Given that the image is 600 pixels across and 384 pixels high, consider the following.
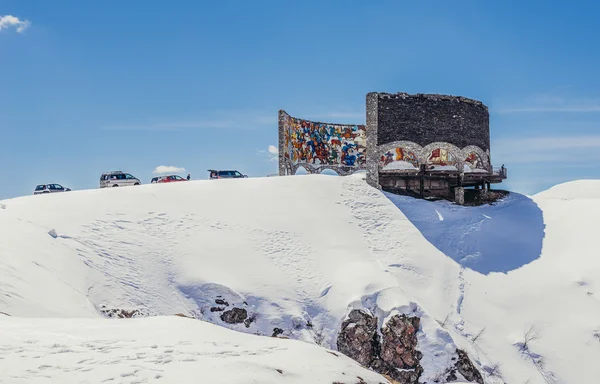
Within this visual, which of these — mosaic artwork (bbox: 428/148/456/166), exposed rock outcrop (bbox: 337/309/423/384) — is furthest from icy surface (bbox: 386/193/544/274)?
exposed rock outcrop (bbox: 337/309/423/384)

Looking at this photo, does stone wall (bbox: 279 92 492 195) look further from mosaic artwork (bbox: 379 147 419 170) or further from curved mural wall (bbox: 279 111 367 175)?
curved mural wall (bbox: 279 111 367 175)

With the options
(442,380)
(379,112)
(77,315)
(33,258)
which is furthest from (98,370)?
(379,112)

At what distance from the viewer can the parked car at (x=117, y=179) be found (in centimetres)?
3762

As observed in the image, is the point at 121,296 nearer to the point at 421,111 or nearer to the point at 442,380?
the point at 442,380

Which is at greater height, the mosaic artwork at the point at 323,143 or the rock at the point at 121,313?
the mosaic artwork at the point at 323,143

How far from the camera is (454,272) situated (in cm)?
2931

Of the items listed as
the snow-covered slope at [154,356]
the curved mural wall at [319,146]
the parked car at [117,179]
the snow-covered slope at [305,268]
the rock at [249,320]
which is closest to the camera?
the snow-covered slope at [154,356]

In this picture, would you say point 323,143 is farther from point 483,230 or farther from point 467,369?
point 467,369

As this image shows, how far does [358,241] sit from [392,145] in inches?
372

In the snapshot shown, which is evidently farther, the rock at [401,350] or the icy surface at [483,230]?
Answer: the icy surface at [483,230]

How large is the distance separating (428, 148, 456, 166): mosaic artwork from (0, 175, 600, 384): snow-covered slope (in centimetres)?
528

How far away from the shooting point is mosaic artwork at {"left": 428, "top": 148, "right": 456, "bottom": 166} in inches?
1460

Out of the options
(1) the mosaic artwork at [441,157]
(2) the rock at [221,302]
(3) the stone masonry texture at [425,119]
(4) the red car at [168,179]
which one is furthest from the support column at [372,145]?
(2) the rock at [221,302]

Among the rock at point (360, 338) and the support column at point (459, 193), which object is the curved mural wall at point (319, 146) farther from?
the rock at point (360, 338)
